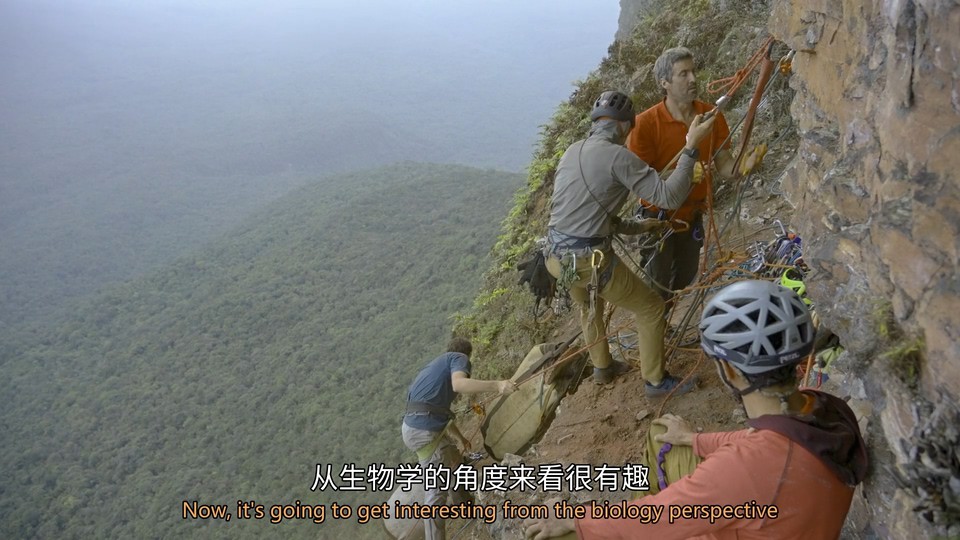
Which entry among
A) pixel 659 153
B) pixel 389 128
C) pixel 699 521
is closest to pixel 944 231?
pixel 699 521

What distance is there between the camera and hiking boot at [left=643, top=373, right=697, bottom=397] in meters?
5.03

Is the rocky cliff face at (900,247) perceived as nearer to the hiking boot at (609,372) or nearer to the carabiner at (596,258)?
the carabiner at (596,258)

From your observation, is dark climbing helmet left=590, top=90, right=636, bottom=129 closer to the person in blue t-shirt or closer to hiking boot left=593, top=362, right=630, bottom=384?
hiking boot left=593, top=362, right=630, bottom=384

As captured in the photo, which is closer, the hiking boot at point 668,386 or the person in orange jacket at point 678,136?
the person in orange jacket at point 678,136

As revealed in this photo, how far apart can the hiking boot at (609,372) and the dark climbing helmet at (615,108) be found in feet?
7.64

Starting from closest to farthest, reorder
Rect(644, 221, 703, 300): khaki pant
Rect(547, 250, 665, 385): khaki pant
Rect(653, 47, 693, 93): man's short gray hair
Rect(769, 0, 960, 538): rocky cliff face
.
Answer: Rect(769, 0, 960, 538): rocky cliff face
Rect(547, 250, 665, 385): khaki pant
Rect(653, 47, 693, 93): man's short gray hair
Rect(644, 221, 703, 300): khaki pant

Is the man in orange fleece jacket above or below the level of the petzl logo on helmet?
below

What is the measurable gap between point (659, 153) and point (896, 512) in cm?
329

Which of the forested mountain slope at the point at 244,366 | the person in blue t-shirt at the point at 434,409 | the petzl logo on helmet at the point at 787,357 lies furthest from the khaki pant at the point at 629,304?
the forested mountain slope at the point at 244,366

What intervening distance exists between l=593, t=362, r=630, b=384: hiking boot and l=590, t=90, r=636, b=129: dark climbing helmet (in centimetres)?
233

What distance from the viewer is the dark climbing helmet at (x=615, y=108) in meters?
4.30

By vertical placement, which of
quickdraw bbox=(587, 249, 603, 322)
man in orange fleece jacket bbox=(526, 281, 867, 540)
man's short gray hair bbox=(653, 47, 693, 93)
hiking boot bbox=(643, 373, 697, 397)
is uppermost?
man's short gray hair bbox=(653, 47, 693, 93)

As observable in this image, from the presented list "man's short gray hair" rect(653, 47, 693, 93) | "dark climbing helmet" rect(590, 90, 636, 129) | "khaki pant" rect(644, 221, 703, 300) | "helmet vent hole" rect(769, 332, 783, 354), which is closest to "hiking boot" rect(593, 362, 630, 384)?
"khaki pant" rect(644, 221, 703, 300)

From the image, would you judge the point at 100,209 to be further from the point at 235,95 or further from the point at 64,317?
the point at 235,95
